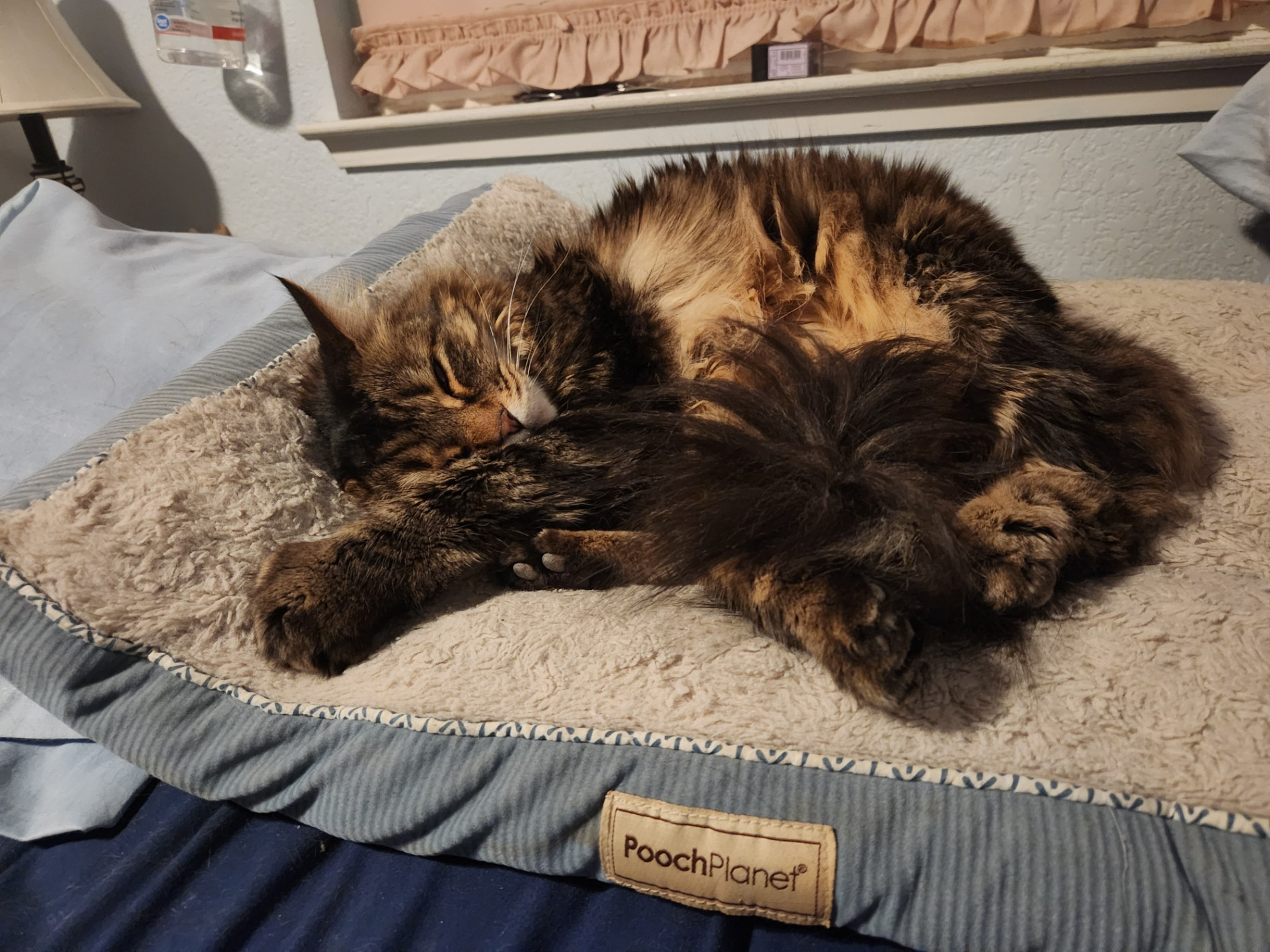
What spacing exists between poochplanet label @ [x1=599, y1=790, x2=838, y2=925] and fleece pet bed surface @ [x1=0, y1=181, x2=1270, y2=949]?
2 centimetres

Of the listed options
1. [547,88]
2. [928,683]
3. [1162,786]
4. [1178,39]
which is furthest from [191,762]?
[1178,39]

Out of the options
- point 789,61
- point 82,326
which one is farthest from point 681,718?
point 789,61

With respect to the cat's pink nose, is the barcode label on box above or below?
above

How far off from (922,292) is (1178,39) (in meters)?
1.51

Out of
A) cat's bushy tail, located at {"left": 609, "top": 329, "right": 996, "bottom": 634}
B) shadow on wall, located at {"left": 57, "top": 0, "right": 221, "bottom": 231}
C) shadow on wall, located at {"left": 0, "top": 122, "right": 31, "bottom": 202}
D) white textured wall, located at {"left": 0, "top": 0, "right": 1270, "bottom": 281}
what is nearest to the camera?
cat's bushy tail, located at {"left": 609, "top": 329, "right": 996, "bottom": 634}

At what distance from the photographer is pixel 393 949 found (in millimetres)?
813

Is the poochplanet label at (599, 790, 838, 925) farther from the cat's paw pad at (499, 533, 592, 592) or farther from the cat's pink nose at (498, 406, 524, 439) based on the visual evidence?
the cat's pink nose at (498, 406, 524, 439)

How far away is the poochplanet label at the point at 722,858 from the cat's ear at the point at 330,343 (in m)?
0.81

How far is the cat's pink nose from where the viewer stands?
117 centimetres

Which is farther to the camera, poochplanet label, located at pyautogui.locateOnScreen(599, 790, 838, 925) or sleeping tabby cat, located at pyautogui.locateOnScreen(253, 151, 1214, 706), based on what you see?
sleeping tabby cat, located at pyautogui.locateOnScreen(253, 151, 1214, 706)

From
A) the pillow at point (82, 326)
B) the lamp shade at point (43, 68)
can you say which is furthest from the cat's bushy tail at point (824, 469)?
the lamp shade at point (43, 68)

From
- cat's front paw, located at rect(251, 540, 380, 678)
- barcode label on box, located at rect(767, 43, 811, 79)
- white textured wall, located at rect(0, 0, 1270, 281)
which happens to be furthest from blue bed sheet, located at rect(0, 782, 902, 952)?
barcode label on box, located at rect(767, 43, 811, 79)

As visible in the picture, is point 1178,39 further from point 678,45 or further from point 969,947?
point 969,947

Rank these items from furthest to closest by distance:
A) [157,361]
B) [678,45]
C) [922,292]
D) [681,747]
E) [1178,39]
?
[678,45]
[1178,39]
[157,361]
[922,292]
[681,747]
